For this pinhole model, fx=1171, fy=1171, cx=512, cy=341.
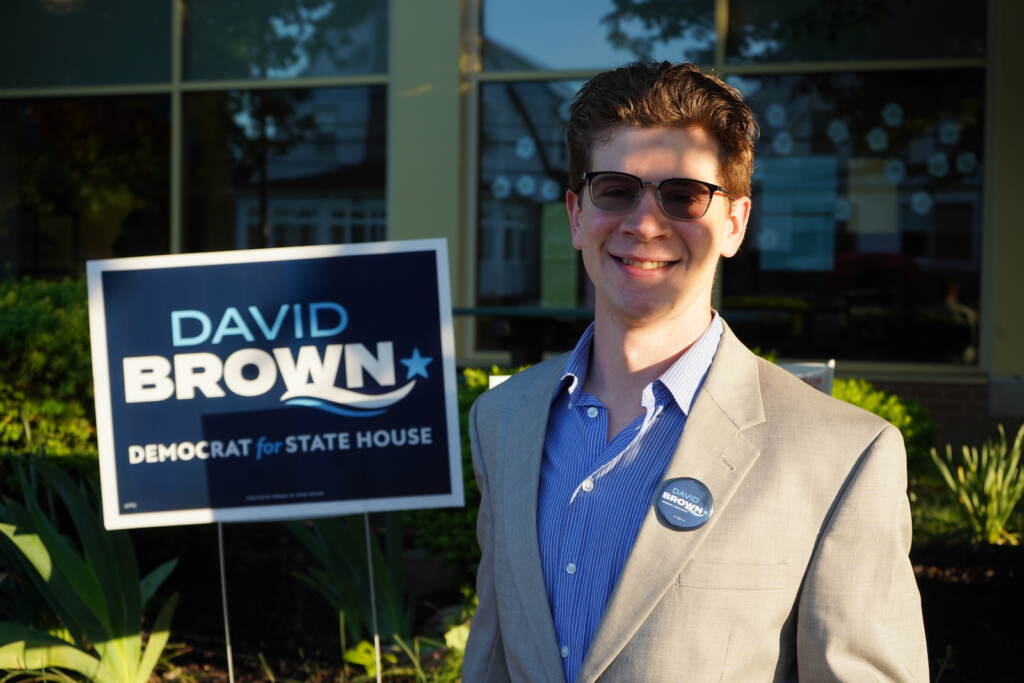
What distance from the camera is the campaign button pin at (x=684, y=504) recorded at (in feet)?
5.77

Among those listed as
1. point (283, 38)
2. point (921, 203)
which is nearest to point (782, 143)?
point (921, 203)

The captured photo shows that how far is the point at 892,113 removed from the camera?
8789 mm

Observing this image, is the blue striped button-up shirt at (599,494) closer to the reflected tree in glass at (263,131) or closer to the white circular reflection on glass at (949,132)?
the white circular reflection on glass at (949,132)

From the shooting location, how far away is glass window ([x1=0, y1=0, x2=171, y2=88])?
32.2ft

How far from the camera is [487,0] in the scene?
9227 mm

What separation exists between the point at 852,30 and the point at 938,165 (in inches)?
47.2

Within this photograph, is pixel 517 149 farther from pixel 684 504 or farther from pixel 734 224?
pixel 684 504

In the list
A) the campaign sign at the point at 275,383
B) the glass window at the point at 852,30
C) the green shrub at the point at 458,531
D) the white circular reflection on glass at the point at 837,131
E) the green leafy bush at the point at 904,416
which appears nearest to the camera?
the campaign sign at the point at 275,383

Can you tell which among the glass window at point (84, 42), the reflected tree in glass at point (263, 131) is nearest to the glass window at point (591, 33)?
the reflected tree in glass at point (263, 131)

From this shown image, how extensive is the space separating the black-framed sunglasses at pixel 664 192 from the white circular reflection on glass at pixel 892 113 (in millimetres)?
7453

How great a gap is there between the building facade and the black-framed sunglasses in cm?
638

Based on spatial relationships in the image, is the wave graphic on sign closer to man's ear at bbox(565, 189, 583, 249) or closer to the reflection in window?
man's ear at bbox(565, 189, 583, 249)

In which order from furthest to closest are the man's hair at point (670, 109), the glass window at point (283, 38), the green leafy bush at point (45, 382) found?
the glass window at point (283, 38) < the green leafy bush at point (45, 382) < the man's hair at point (670, 109)

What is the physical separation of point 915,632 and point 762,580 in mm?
242
